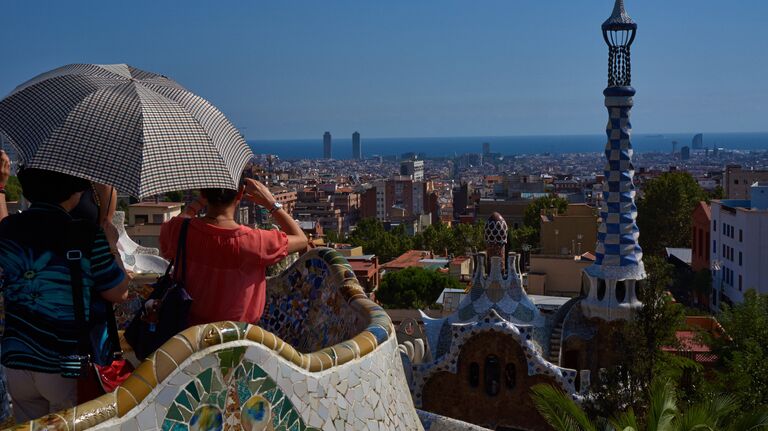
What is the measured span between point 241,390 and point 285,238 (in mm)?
968

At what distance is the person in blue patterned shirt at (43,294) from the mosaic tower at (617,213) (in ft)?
37.1

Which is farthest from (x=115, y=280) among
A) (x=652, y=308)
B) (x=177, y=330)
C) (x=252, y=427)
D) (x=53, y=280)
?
(x=652, y=308)

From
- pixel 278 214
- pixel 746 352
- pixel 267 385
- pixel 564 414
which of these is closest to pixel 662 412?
pixel 564 414

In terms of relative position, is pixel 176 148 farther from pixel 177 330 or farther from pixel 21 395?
pixel 21 395

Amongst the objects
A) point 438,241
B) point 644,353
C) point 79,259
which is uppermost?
point 79,259

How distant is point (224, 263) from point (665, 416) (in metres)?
5.02

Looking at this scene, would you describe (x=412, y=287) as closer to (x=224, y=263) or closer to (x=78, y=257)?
(x=224, y=263)

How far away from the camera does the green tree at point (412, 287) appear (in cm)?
3153

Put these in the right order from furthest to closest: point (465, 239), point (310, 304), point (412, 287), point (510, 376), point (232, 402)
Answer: point (465, 239), point (412, 287), point (510, 376), point (310, 304), point (232, 402)

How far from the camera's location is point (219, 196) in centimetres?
399

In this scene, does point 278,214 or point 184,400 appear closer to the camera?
point 184,400

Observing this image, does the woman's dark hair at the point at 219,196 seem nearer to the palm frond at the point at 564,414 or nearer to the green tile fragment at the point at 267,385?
the green tile fragment at the point at 267,385

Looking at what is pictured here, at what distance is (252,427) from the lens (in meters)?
3.29

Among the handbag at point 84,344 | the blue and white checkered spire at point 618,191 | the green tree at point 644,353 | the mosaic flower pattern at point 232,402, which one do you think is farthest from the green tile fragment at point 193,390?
the blue and white checkered spire at point 618,191
